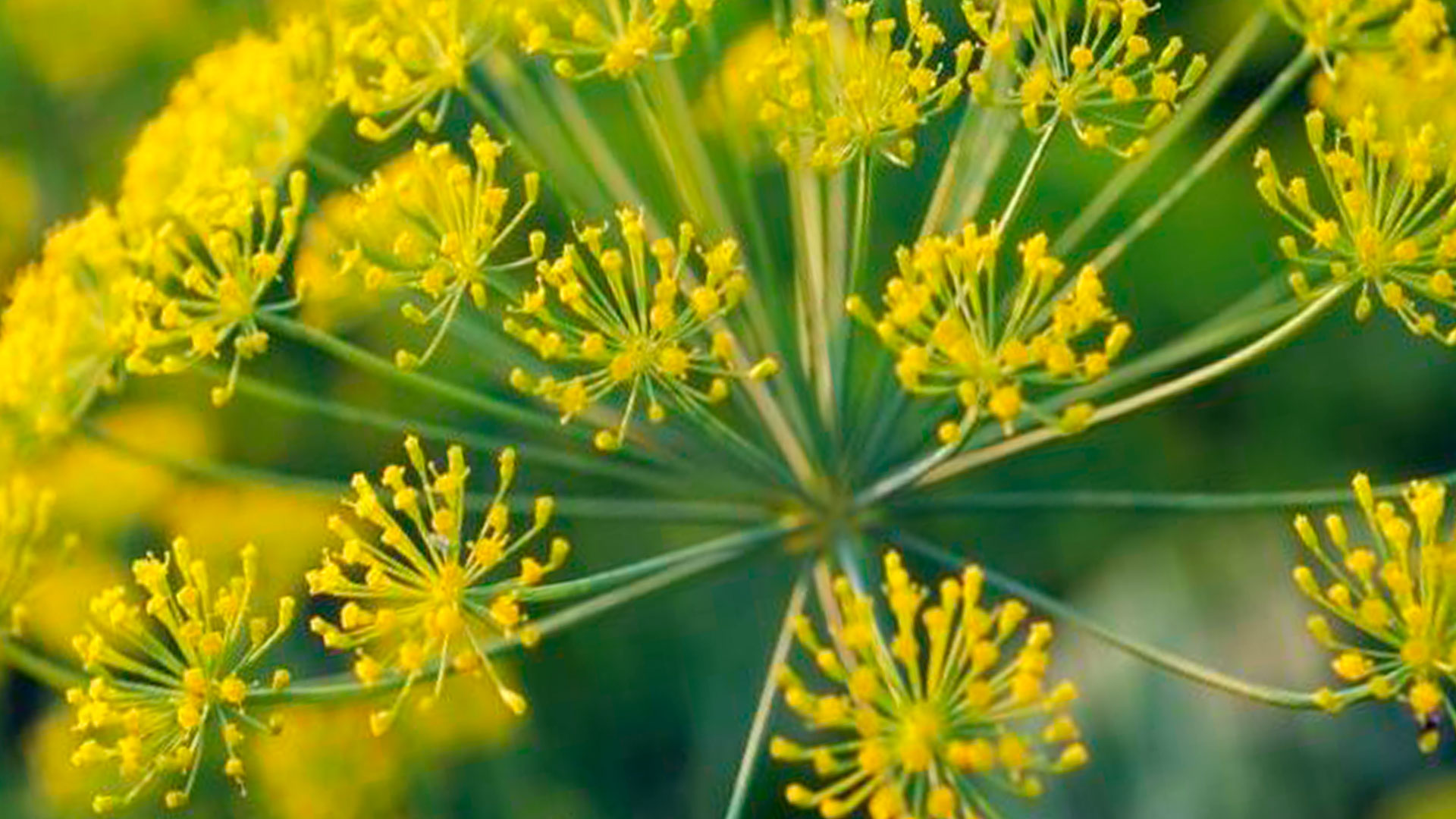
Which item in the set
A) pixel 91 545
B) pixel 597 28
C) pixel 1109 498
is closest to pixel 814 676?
pixel 91 545

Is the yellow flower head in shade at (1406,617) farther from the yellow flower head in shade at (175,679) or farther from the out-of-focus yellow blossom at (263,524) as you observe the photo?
the out-of-focus yellow blossom at (263,524)

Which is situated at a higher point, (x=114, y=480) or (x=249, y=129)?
(x=114, y=480)

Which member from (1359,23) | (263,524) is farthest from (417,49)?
(263,524)

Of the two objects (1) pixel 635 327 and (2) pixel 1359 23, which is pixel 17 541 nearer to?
(1) pixel 635 327

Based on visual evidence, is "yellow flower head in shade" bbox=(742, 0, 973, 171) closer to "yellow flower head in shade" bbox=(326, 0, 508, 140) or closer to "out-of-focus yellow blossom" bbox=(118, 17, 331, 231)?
"yellow flower head in shade" bbox=(326, 0, 508, 140)

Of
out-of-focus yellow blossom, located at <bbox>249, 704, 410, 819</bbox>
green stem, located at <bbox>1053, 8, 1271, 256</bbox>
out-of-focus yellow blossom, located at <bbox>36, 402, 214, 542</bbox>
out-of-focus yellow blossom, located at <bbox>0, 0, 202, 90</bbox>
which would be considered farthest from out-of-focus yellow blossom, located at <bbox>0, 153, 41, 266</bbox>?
green stem, located at <bbox>1053, 8, 1271, 256</bbox>

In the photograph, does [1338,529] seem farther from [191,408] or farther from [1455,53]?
[191,408]

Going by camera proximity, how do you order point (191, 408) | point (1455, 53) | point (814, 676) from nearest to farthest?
point (1455, 53), point (814, 676), point (191, 408)
